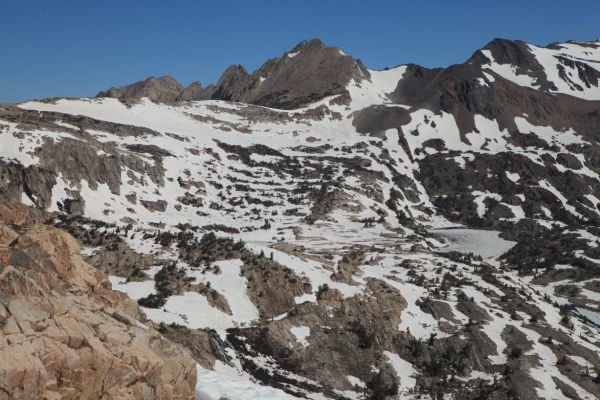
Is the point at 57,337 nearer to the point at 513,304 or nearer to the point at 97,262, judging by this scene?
the point at 97,262

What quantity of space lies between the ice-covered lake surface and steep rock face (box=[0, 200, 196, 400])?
78481mm

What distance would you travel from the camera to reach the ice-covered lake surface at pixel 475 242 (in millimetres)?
89438

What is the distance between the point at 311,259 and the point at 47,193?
1648 inches

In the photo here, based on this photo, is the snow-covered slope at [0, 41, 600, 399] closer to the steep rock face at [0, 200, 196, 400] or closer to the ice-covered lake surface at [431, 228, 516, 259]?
Answer: the ice-covered lake surface at [431, 228, 516, 259]

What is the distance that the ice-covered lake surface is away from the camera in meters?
89.4

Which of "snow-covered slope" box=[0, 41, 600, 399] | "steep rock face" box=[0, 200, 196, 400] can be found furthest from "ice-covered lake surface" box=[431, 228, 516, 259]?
"steep rock face" box=[0, 200, 196, 400]

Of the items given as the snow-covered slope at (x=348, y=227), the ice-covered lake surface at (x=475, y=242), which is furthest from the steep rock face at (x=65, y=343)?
the ice-covered lake surface at (x=475, y=242)

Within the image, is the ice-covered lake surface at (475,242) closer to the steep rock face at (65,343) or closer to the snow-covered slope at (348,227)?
the snow-covered slope at (348,227)

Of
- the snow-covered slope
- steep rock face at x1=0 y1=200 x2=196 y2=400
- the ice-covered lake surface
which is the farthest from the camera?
the ice-covered lake surface

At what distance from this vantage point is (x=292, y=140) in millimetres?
148875

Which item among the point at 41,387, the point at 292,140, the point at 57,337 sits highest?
the point at 292,140

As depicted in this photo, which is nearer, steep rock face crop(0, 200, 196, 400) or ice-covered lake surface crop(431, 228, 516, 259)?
steep rock face crop(0, 200, 196, 400)

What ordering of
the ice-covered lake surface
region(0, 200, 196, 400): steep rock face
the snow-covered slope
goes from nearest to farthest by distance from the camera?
region(0, 200, 196, 400): steep rock face
the snow-covered slope
the ice-covered lake surface

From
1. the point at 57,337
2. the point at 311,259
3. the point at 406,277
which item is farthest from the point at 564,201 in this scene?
the point at 57,337
